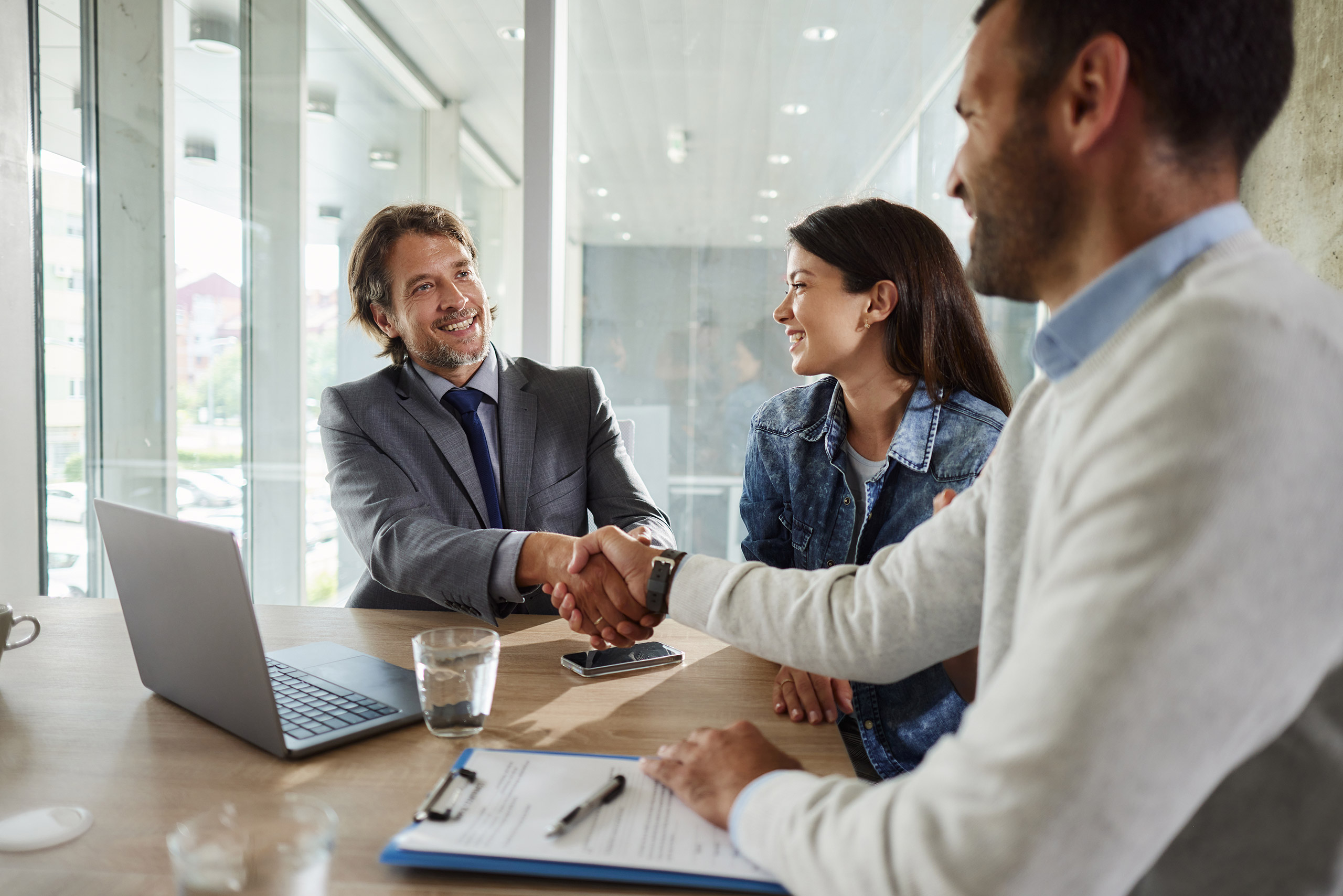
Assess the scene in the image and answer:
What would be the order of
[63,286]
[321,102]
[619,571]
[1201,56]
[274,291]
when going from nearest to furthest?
[1201,56], [619,571], [63,286], [274,291], [321,102]

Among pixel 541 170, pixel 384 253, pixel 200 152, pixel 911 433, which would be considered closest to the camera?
pixel 911 433

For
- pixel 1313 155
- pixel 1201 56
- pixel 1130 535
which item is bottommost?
pixel 1130 535

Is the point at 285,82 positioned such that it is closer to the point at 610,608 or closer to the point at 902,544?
the point at 610,608

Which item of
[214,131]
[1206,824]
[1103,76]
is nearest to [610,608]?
[1206,824]

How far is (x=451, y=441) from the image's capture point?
1.90 meters

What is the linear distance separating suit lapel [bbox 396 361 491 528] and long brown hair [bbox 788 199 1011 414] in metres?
0.90

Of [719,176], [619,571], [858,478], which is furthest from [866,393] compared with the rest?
[719,176]

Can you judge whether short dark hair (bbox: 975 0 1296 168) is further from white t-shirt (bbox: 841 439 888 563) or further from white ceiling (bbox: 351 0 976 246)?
white ceiling (bbox: 351 0 976 246)

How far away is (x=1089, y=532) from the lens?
53 cm

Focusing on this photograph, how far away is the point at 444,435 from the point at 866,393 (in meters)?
0.93

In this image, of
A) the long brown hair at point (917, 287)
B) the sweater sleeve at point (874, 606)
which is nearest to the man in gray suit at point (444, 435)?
the sweater sleeve at point (874, 606)

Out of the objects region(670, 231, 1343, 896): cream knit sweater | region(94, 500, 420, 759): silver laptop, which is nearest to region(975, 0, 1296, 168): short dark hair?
region(670, 231, 1343, 896): cream knit sweater

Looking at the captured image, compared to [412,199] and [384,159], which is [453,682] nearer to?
[412,199]

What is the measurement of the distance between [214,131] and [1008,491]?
130 inches
